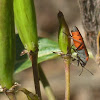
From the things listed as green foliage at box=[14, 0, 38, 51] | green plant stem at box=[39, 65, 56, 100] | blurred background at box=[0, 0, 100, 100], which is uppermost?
green foliage at box=[14, 0, 38, 51]

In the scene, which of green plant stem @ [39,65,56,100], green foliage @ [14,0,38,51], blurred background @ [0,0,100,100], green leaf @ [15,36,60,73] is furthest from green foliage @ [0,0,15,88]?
blurred background @ [0,0,100,100]

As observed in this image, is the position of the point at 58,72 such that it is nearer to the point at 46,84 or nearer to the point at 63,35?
the point at 46,84

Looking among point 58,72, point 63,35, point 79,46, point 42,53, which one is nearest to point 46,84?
point 42,53

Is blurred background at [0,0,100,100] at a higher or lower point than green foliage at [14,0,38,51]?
lower

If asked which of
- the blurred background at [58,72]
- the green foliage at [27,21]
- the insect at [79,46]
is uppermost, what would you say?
the green foliage at [27,21]

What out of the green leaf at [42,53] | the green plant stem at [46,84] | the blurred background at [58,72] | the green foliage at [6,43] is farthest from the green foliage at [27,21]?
the blurred background at [58,72]

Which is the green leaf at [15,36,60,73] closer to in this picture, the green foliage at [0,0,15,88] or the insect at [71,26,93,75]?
the insect at [71,26,93,75]

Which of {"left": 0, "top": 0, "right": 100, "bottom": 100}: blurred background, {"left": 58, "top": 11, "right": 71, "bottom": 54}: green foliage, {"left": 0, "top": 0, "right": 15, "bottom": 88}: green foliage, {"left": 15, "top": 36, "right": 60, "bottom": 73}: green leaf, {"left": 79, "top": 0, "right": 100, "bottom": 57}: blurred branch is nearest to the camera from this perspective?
{"left": 0, "top": 0, "right": 15, "bottom": 88}: green foliage

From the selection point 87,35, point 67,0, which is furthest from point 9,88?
point 67,0

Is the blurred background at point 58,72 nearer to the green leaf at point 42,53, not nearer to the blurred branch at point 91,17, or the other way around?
the green leaf at point 42,53
